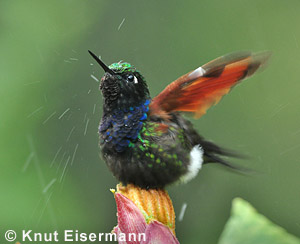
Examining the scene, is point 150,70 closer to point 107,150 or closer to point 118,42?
point 118,42

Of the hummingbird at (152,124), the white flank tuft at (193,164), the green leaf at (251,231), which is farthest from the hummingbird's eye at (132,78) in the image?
the green leaf at (251,231)

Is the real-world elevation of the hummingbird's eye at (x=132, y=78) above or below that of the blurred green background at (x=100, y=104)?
above

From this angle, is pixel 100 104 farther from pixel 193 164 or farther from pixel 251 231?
pixel 251 231

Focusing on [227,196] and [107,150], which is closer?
[107,150]

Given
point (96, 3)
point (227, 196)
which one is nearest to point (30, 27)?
point (96, 3)

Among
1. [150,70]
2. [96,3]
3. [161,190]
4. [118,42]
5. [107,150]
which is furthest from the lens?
[96,3]

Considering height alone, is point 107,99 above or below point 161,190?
above

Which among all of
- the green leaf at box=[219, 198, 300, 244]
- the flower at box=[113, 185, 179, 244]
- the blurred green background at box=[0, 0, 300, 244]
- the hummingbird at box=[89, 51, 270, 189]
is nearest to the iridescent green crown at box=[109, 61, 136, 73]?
the hummingbird at box=[89, 51, 270, 189]

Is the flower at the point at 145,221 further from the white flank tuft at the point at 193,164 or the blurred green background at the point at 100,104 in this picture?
the blurred green background at the point at 100,104
